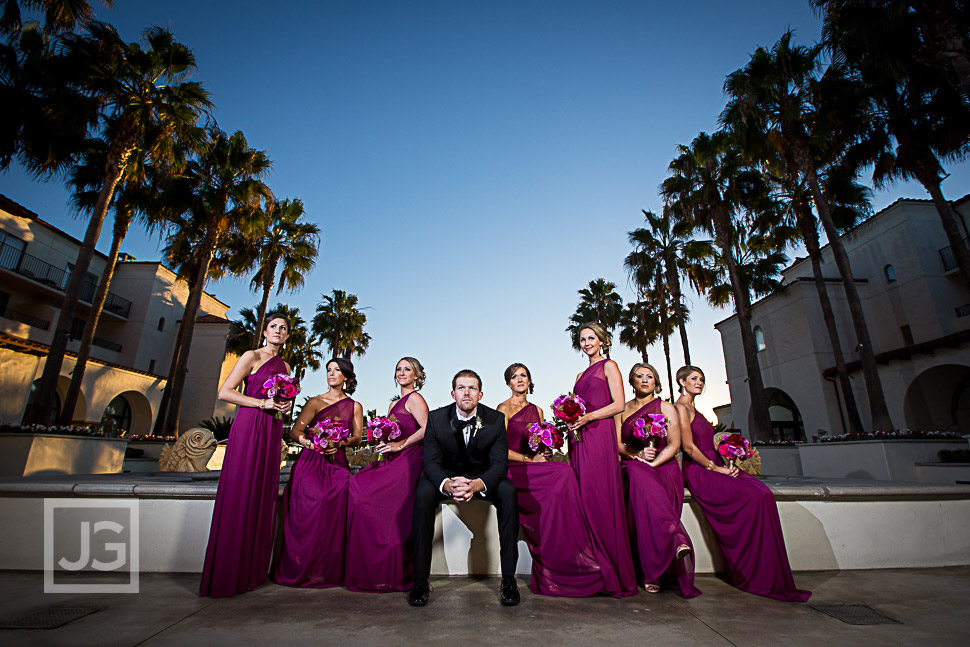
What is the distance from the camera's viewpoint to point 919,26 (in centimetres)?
1088

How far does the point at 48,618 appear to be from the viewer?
2.87 meters

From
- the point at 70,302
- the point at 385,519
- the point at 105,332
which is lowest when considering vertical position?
the point at 385,519

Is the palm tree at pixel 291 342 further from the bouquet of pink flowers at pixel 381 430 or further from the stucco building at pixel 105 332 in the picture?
the bouquet of pink flowers at pixel 381 430

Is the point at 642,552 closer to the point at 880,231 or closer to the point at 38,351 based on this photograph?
the point at 38,351

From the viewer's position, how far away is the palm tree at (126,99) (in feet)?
39.9

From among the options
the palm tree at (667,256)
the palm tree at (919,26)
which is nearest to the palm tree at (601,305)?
the palm tree at (667,256)

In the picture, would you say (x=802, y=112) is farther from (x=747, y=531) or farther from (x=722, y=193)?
(x=747, y=531)

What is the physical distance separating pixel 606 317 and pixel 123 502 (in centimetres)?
2902

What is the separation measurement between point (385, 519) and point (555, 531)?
152 cm

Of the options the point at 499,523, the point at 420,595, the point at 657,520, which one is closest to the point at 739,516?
the point at 657,520

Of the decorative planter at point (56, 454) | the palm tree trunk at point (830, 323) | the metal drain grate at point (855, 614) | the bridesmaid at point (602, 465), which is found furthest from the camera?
the palm tree trunk at point (830, 323)

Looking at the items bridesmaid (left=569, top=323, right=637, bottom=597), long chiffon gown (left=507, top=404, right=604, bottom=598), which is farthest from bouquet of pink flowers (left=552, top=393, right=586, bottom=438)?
long chiffon gown (left=507, top=404, right=604, bottom=598)

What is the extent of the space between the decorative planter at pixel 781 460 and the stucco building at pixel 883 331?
5.95 metres

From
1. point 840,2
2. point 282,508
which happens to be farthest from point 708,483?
point 840,2
